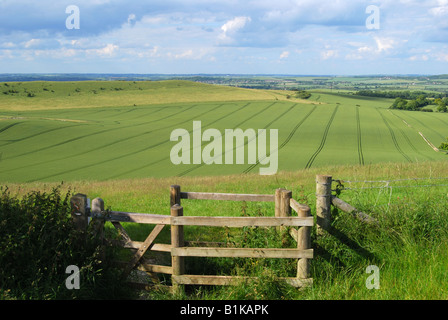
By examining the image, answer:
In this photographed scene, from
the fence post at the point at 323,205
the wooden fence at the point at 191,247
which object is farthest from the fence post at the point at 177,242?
the fence post at the point at 323,205

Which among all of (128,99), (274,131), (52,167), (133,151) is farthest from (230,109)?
(52,167)

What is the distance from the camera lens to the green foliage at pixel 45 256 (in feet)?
17.0

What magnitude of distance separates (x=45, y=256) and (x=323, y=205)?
4117 mm

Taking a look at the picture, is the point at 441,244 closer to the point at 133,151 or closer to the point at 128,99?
the point at 133,151

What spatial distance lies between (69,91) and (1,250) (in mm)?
105333

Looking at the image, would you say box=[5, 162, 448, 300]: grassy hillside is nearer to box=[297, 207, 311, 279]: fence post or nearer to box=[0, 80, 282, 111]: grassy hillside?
box=[297, 207, 311, 279]: fence post

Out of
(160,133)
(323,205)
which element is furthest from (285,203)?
(160,133)

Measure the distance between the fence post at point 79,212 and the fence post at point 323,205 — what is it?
11.7 feet

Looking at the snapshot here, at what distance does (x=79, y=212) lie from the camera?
6.02 meters

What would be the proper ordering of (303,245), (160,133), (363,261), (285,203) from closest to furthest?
(303,245), (363,261), (285,203), (160,133)

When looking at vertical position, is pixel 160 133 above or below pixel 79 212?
below

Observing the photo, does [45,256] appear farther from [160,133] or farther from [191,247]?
[160,133]

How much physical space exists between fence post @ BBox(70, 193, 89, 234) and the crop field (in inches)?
417
